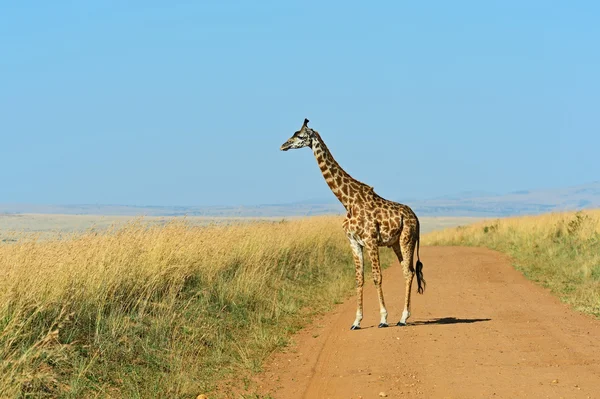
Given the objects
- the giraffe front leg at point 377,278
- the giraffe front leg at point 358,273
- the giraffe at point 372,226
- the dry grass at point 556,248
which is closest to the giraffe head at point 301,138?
the giraffe at point 372,226

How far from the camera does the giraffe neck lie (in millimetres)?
14055

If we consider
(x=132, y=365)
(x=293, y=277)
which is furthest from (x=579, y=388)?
(x=293, y=277)

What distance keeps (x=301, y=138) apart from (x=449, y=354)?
4665 mm

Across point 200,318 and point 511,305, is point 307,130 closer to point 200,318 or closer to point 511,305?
point 200,318

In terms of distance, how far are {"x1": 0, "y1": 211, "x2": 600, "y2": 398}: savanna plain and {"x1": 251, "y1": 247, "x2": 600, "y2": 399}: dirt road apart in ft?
0.90

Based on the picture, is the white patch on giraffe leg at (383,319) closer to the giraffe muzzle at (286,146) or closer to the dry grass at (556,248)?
the giraffe muzzle at (286,146)

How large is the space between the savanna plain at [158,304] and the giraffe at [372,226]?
76 cm

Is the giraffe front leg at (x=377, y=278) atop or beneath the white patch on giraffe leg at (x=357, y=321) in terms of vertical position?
atop

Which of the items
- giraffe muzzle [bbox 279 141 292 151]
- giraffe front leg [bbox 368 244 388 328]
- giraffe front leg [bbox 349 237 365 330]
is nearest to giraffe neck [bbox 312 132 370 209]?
giraffe muzzle [bbox 279 141 292 151]

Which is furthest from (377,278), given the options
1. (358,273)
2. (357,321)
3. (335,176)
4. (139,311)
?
(139,311)

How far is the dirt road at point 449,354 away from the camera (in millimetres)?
9148

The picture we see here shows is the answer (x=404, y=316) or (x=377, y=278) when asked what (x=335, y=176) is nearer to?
(x=377, y=278)

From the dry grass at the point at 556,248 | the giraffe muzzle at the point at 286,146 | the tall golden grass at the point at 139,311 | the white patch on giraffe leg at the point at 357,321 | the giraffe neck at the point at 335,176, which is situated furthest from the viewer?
the dry grass at the point at 556,248

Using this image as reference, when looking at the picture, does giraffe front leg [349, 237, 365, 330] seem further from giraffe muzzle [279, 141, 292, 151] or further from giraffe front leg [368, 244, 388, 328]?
giraffe muzzle [279, 141, 292, 151]
